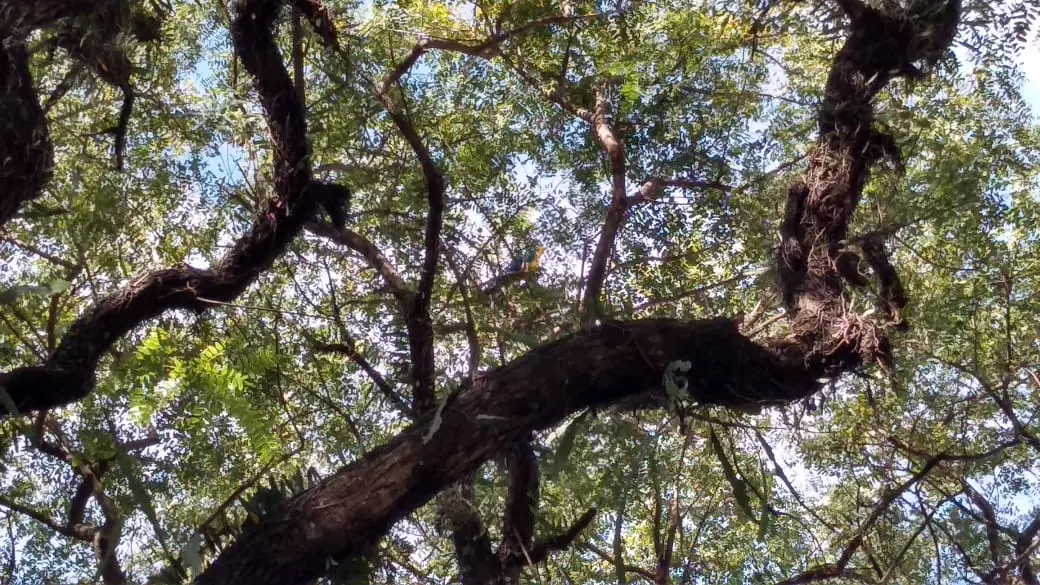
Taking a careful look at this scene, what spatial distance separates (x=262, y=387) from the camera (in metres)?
3.90

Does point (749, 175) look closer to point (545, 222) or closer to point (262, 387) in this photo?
point (545, 222)

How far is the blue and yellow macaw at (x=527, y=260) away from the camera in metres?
3.50

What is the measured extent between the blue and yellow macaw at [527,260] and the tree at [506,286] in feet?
0.29

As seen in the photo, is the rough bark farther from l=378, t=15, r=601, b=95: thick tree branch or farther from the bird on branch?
l=378, t=15, r=601, b=95: thick tree branch

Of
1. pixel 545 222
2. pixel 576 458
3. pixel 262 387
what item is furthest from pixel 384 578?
pixel 545 222

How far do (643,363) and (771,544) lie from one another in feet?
10.5

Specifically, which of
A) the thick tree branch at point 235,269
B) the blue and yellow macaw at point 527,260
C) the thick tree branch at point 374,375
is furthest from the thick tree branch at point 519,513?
the thick tree branch at point 235,269

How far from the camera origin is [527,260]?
3895 millimetres

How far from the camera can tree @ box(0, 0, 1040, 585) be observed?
7.95ft

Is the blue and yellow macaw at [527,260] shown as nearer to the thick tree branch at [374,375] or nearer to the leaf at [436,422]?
the thick tree branch at [374,375]

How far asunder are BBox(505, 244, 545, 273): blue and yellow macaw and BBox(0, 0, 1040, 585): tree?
9cm

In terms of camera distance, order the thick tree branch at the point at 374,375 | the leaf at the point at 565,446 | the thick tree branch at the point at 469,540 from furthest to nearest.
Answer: the thick tree branch at the point at 374,375 → the thick tree branch at the point at 469,540 → the leaf at the point at 565,446

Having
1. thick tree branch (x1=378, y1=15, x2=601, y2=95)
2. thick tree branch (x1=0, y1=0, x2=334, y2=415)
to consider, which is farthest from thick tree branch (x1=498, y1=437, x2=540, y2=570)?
thick tree branch (x1=378, y1=15, x2=601, y2=95)

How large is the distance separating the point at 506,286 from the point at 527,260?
145 millimetres
